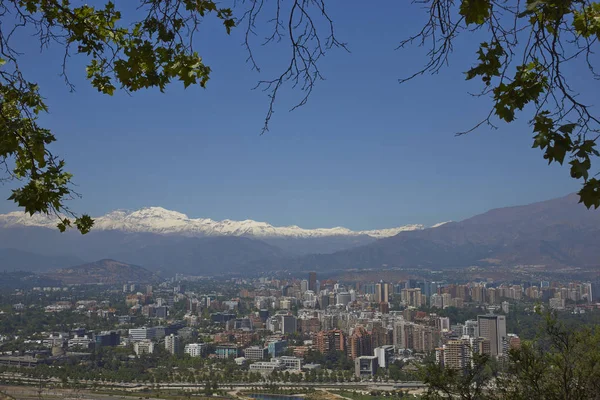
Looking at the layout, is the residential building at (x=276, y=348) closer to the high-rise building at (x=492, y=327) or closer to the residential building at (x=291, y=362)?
the residential building at (x=291, y=362)

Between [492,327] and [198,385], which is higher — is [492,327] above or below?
above

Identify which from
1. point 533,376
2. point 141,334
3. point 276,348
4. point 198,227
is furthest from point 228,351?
point 198,227

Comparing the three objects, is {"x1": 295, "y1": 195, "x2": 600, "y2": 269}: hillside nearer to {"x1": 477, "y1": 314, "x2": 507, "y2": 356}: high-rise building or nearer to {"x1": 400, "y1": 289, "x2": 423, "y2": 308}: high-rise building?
{"x1": 400, "y1": 289, "x2": 423, "y2": 308}: high-rise building

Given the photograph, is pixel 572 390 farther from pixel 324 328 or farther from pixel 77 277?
pixel 77 277

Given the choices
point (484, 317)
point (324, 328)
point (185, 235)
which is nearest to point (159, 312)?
point (324, 328)

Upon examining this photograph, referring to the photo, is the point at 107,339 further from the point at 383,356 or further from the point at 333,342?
the point at 383,356

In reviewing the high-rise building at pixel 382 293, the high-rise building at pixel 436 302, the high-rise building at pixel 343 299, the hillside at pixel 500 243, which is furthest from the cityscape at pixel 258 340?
the hillside at pixel 500 243

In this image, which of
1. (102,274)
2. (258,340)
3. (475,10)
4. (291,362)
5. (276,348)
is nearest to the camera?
(475,10)
